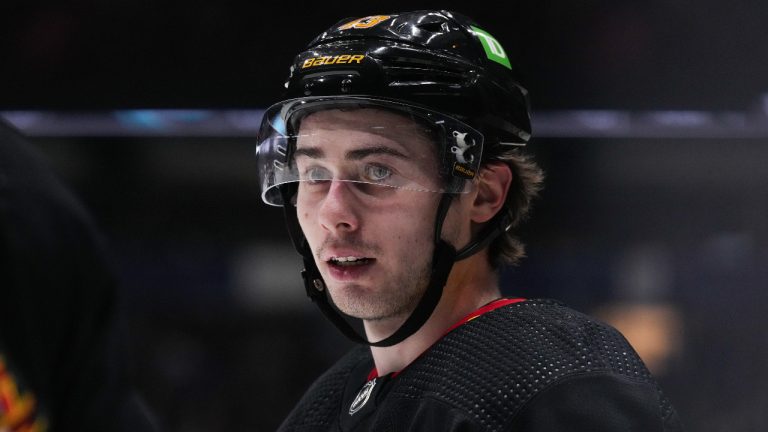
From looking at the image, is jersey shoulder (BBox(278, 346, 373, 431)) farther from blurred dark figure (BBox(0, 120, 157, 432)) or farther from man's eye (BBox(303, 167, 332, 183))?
blurred dark figure (BBox(0, 120, 157, 432))

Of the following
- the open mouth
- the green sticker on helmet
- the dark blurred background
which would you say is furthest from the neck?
the dark blurred background

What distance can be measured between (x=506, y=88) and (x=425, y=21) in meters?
0.18

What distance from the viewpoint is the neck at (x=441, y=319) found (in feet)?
5.35

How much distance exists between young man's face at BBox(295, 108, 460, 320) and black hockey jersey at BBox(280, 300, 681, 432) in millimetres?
128

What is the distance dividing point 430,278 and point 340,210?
7.4 inches

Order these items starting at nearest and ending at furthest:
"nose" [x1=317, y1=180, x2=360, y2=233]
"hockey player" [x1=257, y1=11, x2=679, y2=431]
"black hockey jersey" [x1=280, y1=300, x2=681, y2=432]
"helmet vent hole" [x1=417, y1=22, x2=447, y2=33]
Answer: "black hockey jersey" [x1=280, y1=300, x2=681, y2=432], "hockey player" [x1=257, y1=11, x2=679, y2=431], "nose" [x1=317, y1=180, x2=360, y2=233], "helmet vent hole" [x1=417, y1=22, x2=447, y2=33]

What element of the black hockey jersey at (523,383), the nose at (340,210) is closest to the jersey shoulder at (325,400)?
the black hockey jersey at (523,383)

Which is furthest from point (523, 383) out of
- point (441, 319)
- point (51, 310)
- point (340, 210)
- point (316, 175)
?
point (51, 310)

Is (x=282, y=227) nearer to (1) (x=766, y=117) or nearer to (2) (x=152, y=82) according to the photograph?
(2) (x=152, y=82)

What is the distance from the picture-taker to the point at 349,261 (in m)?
1.62

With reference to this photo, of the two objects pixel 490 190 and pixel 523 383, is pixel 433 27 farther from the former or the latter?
pixel 523 383

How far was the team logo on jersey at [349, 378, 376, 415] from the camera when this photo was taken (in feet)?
5.30

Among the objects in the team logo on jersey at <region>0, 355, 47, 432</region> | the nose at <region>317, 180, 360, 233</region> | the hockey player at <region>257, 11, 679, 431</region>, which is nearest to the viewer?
the team logo on jersey at <region>0, 355, 47, 432</region>

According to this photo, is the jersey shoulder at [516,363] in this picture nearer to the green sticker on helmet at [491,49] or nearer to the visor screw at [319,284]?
the visor screw at [319,284]
